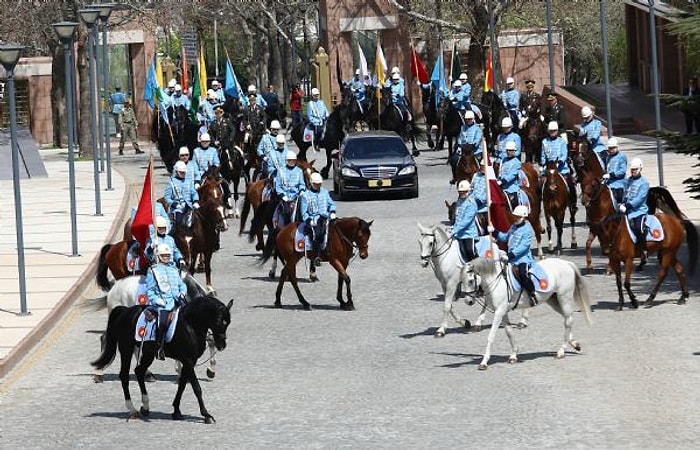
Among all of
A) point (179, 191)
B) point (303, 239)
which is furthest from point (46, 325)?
point (179, 191)

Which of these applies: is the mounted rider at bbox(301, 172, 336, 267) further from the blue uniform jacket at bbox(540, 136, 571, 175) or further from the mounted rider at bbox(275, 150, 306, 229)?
the blue uniform jacket at bbox(540, 136, 571, 175)

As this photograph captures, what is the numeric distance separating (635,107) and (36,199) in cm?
2238

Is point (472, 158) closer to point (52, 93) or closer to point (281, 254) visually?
point (281, 254)

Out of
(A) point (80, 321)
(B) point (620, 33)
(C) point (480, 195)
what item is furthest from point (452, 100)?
(B) point (620, 33)

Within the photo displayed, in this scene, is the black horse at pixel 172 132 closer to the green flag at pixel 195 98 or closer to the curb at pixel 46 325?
the green flag at pixel 195 98

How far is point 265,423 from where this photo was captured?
19.9m

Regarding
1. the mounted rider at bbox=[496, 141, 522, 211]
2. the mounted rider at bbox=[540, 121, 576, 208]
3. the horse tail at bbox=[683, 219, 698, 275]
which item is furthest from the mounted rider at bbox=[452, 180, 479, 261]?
the mounted rider at bbox=[540, 121, 576, 208]

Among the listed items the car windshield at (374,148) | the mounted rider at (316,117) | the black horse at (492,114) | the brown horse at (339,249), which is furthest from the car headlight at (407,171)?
the brown horse at (339,249)

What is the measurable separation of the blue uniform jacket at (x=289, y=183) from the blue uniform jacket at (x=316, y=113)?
1711 cm

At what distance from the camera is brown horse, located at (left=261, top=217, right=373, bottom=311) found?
2761 cm

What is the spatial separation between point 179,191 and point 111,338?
9678 millimetres

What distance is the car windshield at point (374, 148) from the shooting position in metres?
43.4

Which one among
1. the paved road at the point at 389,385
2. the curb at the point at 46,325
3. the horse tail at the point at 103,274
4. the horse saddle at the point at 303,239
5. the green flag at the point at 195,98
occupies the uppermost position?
the green flag at the point at 195,98

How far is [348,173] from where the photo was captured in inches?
1677
